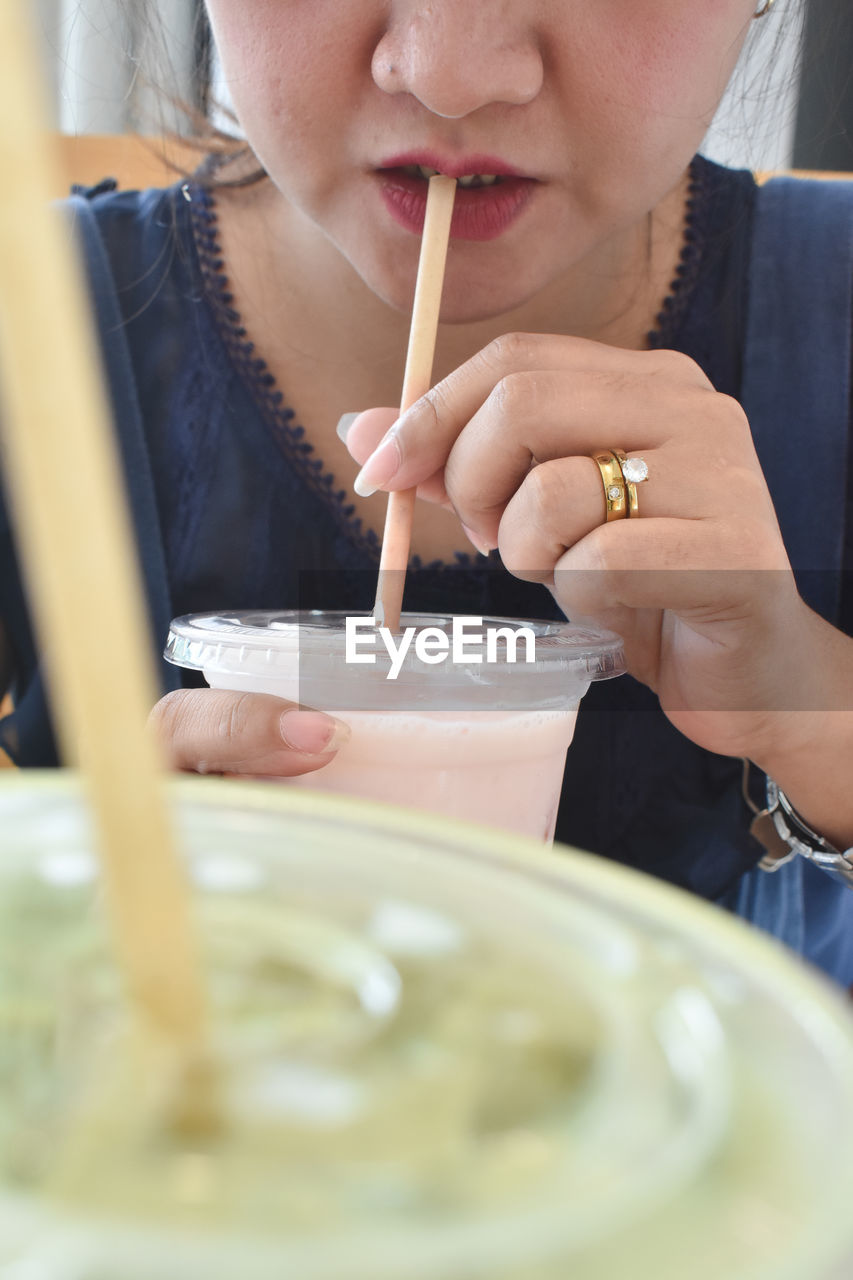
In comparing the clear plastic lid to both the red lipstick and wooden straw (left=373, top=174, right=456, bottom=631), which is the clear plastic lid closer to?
wooden straw (left=373, top=174, right=456, bottom=631)

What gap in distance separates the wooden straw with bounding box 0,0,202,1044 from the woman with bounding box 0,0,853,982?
37 cm

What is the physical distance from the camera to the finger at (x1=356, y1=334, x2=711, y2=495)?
71 centimetres

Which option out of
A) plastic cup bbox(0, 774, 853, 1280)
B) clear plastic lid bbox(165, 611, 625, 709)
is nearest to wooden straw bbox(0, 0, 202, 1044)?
plastic cup bbox(0, 774, 853, 1280)

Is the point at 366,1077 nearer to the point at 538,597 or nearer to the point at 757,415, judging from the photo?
the point at 538,597

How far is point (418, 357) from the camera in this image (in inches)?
27.8

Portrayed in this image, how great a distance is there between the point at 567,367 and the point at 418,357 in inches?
3.9

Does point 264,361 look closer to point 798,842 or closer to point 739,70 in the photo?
point 739,70

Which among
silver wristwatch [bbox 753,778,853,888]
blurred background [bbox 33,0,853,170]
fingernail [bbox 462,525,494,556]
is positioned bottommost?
silver wristwatch [bbox 753,778,853,888]

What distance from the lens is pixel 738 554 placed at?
74cm

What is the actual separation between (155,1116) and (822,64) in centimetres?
120

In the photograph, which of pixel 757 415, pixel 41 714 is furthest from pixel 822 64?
pixel 41 714

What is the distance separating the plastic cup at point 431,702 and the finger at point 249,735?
13 millimetres

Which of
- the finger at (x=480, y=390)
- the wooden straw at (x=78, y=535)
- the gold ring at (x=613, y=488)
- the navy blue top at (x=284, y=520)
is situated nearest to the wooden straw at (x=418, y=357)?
the finger at (x=480, y=390)

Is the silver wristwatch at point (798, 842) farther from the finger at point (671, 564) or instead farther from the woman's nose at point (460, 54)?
the woman's nose at point (460, 54)
